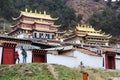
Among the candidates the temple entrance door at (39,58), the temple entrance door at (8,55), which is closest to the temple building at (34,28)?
the temple entrance door at (39,58)

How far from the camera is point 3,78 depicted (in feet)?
74.3

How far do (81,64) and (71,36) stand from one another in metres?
42.1

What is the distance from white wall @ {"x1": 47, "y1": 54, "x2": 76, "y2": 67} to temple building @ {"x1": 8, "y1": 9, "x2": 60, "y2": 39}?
32.8 m

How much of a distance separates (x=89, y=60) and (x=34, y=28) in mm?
33197

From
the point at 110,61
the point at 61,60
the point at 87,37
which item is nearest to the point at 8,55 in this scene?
the point at 61,60

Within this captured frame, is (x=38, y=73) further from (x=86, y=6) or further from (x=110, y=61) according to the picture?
(x=86, y=6)

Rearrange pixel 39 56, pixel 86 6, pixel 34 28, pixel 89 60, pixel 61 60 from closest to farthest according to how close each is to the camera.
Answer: pixel 39 56 < pixel 61 60 < pixel 89 60 < pixel 34 28 < pixel 86 6

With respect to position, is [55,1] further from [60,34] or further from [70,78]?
[70,78]

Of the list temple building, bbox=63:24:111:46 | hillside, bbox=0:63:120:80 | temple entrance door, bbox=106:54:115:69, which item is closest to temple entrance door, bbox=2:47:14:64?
hillside, bbox=0:63:120:80

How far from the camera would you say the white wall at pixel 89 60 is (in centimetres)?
3391

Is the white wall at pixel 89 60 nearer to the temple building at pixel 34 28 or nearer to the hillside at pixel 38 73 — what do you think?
the hillside at pixel 38 73

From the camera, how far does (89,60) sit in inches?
1351

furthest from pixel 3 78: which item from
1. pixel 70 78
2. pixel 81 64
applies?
pixel 81 64

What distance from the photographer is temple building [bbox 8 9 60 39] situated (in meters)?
66.2
